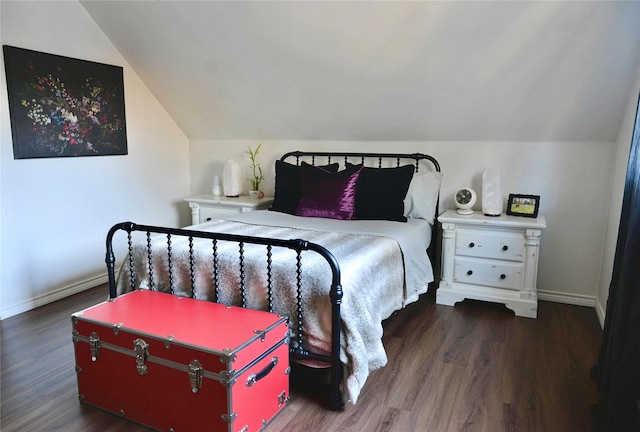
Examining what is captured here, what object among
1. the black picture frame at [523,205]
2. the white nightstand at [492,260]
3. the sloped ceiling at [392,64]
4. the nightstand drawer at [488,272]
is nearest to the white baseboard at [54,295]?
the sloped ceiling at [392,64]

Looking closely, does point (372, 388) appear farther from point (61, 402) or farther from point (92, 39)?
point (92, 39)

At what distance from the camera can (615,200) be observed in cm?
310

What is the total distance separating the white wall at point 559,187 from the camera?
3314 millimetres

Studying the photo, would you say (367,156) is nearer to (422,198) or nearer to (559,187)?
(422,198)

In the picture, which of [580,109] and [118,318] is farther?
[580,109]

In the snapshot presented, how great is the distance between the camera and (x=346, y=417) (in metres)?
2.06

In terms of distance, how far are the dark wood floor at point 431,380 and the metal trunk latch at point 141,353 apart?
11.4 inches

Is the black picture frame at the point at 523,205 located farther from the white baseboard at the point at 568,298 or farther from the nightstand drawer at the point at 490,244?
the white baseboard at the point at 568,298

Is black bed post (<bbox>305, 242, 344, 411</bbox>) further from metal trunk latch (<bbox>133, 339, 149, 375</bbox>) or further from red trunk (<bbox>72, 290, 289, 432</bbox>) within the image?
metal trunk latch (<bbox>133, 339, 149, 375</bbox>)

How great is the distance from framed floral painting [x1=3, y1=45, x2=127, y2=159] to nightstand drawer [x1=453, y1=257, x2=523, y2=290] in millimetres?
2923

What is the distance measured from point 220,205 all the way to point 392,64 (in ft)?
6.54

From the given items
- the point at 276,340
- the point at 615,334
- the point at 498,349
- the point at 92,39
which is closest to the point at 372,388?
the point at 276,340

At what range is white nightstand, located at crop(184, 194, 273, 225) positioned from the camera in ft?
13.4

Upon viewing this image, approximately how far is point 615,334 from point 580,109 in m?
1.84
